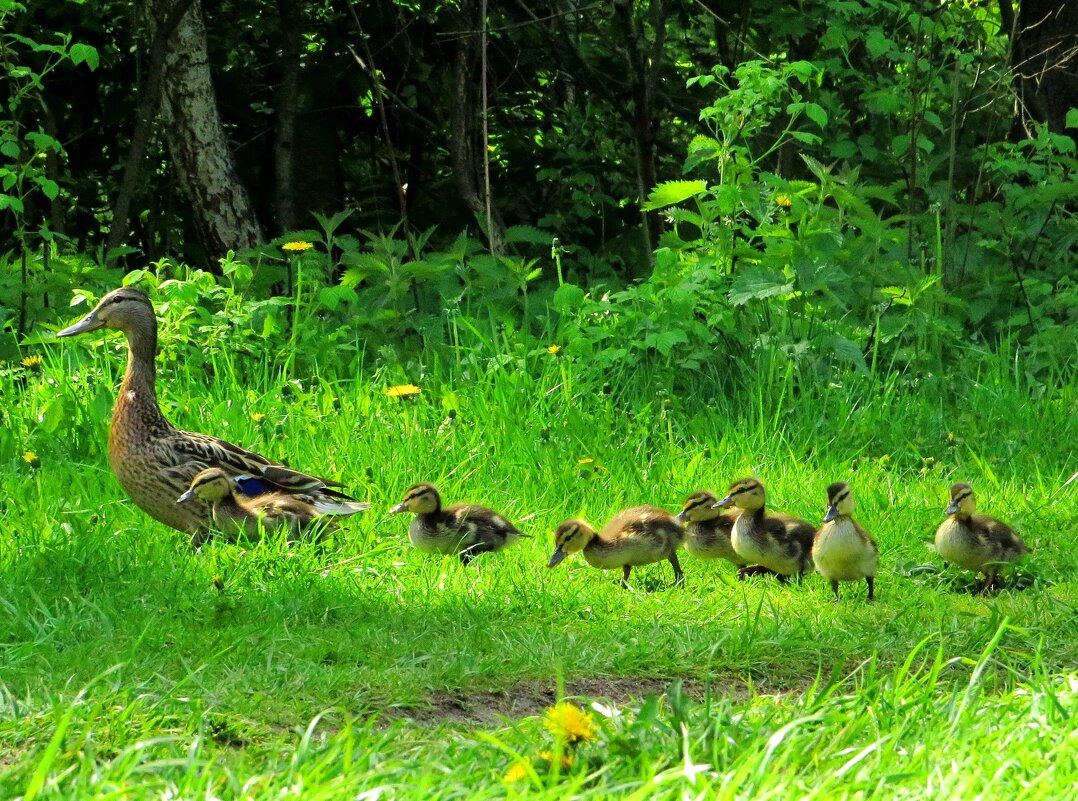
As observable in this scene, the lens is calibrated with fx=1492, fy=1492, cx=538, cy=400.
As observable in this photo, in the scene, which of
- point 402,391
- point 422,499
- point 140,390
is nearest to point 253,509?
point 422,499

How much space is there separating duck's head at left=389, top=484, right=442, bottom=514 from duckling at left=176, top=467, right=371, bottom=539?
13.1 inches

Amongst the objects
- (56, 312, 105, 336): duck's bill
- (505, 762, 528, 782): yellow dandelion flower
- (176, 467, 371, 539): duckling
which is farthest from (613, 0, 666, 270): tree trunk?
(505, 762, 528, 782): yellow dandelion flower

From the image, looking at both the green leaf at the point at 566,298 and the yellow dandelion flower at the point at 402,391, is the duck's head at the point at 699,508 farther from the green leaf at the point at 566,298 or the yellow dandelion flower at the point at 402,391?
the green leaf at the point at 566,298

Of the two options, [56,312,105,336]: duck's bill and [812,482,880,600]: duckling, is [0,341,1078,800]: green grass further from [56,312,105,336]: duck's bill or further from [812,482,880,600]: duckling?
[56,312,105,336]: duck's bill

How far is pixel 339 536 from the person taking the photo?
6.67m

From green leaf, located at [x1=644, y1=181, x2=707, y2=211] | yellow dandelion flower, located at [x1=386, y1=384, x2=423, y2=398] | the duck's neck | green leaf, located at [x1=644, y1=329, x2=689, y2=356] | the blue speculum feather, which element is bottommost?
the blue speculum feather

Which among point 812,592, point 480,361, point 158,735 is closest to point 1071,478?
point 812,592

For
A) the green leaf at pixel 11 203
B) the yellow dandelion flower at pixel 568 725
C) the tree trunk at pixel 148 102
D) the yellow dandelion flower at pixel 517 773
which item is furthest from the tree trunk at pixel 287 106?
the yellow dandelion flower at pixel 517 773

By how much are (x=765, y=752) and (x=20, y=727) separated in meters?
2.09

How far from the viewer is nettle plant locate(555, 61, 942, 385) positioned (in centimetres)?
870

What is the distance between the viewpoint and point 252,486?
22.7 ft

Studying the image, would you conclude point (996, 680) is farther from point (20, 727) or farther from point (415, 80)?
point (415, 80)

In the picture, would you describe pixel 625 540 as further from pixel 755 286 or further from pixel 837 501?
pixel 755 286

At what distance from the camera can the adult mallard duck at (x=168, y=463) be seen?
22.4 ft
